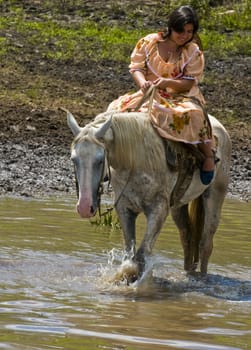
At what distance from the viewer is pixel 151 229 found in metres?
8.27

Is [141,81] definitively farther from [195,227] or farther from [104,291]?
[104,291]

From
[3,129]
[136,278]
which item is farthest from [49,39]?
[136,278]

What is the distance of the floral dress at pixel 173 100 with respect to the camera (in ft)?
27.6

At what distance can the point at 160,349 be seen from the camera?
6227mm

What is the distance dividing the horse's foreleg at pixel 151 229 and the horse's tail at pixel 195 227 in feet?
3.49

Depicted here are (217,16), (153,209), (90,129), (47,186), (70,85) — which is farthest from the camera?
(217,16)

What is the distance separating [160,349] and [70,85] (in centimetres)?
1101

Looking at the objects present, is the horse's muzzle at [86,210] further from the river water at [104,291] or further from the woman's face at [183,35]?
the woman's face at [183,35]

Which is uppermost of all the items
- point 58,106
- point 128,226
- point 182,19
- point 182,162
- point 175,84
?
point 182,19

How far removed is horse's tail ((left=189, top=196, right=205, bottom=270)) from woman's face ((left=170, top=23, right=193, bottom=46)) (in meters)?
1.37

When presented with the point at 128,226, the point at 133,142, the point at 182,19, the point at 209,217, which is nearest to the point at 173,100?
the point at 182,19

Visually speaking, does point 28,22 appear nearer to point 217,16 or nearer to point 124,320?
point 217,16

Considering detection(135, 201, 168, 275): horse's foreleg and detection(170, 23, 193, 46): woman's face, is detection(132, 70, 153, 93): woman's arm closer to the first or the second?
detection(170, 23, 193, 46): woman's face

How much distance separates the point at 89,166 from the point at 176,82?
1.34 meters
